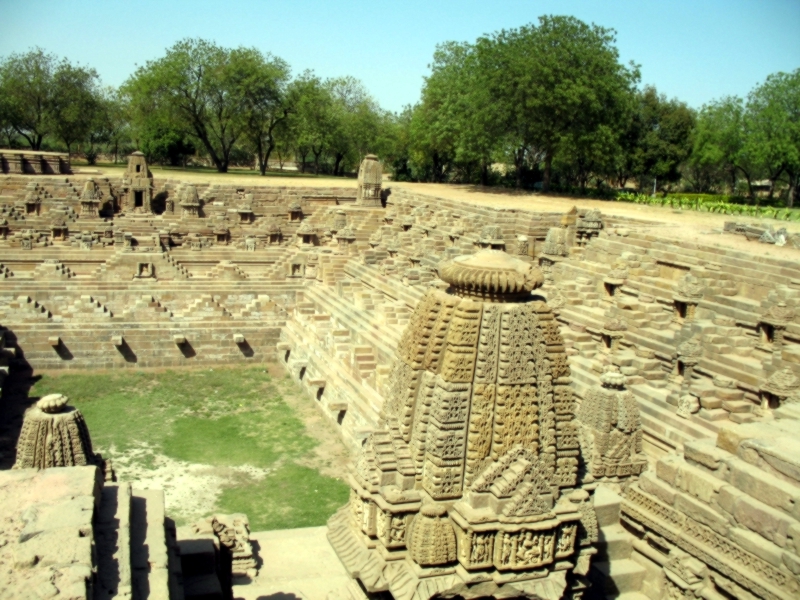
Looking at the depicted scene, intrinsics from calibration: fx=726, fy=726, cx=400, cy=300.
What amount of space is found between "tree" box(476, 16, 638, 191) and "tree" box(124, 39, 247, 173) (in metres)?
17.2

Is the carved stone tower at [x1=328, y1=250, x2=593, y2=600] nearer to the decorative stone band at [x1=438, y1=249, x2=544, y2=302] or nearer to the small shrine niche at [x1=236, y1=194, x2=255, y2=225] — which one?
the decorative stone band at [x1=438, y1=249, x2=544, y2=302]

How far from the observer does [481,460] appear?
6.70 meters

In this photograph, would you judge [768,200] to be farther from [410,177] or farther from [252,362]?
[252,362]

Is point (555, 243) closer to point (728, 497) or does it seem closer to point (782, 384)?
point (782, 384)

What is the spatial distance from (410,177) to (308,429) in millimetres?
37629

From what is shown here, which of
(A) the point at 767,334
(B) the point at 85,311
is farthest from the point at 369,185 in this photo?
(A) the point at 767,334

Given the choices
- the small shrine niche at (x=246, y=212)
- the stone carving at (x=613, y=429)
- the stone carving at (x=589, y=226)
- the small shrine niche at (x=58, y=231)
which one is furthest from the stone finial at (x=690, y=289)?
the small shrine niche at (x=58, y=231)

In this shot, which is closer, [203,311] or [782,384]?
[782,384]

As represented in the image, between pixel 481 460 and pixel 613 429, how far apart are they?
364cm

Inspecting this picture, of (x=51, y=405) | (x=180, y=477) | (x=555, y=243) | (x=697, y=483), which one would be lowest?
(x=180, y=477)

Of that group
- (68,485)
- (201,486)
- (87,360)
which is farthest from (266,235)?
(68,485)

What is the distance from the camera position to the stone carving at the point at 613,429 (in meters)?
9.52

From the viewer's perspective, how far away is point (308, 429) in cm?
1620

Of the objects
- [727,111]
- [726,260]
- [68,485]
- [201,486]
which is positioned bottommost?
[201,486]
